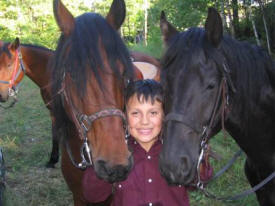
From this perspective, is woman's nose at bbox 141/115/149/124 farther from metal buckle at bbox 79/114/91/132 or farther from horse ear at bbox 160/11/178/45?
horse ear at bbox 160/11/178/45

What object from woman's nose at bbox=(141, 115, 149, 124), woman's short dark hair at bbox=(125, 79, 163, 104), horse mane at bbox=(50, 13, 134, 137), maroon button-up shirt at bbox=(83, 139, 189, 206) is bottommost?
maroon button-up shirt at bbox=(83, 139, 189, 206)

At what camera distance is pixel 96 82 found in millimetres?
1753

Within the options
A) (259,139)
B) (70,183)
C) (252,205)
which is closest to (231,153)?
(252,205)

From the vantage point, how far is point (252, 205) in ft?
12.0

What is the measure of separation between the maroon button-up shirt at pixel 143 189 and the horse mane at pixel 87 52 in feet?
1.96

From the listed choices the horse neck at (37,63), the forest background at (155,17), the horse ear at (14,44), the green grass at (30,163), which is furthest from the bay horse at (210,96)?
the horse ear at (14,44)

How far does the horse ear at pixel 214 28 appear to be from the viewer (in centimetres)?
184

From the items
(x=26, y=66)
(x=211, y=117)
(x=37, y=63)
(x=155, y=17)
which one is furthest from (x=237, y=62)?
(x=155, y=17)

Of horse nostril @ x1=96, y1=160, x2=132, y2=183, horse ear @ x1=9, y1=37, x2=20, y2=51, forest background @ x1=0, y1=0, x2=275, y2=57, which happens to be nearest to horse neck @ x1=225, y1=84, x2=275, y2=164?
horse nostril @ x1=96, y1=160, x2=132, y2=183

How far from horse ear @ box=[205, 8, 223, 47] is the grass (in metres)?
2.57

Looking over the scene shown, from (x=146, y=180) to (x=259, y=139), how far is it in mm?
999

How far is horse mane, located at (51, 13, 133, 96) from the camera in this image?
1.77 metres

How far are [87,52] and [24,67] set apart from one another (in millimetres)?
3689

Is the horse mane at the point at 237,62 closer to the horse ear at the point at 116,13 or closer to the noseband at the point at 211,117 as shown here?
the noseband at the point at 211,117
